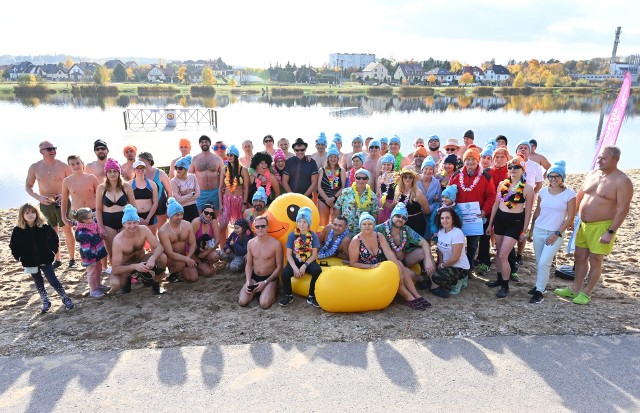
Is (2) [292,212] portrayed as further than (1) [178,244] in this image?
No

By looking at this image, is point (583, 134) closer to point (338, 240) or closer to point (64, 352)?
point (338, 240)

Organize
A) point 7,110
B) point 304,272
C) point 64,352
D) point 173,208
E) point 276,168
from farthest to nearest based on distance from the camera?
point 7,110, point 276,168, point 173,208, point 304,272, point 64,352

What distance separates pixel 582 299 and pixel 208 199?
17.7ft

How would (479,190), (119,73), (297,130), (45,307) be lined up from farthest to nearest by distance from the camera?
1. (119,73)
2. (297,130)
3. (479,190)
4. (45,307)

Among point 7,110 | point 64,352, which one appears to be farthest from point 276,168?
point 7,110

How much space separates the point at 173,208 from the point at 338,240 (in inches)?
87.4

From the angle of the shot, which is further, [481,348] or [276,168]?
[276,168]

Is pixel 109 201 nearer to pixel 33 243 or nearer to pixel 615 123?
pixel 33 243

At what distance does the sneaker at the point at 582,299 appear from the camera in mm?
5141

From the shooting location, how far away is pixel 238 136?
82.0 ft

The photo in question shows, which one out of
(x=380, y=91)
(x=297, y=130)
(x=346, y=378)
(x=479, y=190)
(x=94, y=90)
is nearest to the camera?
(x=346, y=378)

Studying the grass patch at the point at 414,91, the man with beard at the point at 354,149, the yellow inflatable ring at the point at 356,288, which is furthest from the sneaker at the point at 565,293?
the grass patch at the point at 414,91

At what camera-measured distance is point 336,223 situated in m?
5.55

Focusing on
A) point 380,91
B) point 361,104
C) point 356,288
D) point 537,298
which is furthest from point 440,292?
point 380,91
